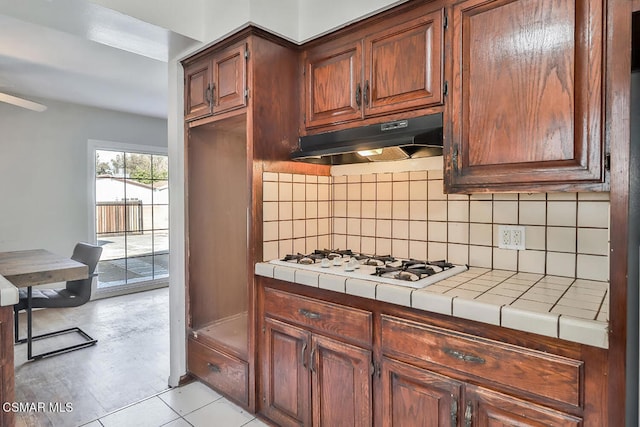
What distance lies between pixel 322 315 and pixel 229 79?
4.63 feet

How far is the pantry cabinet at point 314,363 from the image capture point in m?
1.51

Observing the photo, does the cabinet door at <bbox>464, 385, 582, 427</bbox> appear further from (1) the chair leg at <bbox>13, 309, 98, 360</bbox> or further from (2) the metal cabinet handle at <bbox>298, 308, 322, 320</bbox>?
(1) the chair leg at <bbox>13, 309, 98, 360</bbox>

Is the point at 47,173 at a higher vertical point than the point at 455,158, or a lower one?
higher

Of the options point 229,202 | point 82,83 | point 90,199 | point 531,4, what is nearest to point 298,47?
point 229,202

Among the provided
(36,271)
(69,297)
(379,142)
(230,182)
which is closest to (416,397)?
(379,142)

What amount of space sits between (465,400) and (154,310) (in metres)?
3.80

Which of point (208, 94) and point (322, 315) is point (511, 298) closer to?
point (322, 315)

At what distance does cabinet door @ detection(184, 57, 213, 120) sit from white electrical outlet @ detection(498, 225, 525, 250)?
1.77 m

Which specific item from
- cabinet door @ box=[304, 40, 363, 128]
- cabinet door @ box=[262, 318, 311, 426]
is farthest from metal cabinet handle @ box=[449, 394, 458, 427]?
cabinet door @ box=[304, 40, 363, 128]

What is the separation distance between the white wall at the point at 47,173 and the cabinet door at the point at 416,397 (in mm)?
4403

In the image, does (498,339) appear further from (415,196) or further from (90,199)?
(90,199)

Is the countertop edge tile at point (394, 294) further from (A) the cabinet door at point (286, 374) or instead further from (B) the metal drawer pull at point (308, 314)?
(A) the cabinet door at point (286, 374)

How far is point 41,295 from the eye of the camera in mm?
3117

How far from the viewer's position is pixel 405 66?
1.68 metres
